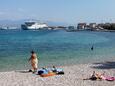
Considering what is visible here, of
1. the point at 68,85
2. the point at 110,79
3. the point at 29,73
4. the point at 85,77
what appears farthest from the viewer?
the point at 29,73

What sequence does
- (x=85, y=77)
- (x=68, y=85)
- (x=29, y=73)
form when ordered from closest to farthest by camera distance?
(x=68, y=85)
(x=85, y=77)
(x=29, y=73)

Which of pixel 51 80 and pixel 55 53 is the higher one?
pixel 51 80

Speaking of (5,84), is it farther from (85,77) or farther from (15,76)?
(85,77)

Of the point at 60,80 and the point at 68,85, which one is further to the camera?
the point at 60,80

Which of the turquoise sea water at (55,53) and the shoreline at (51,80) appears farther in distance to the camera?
the turquoise sea water at (55,53)

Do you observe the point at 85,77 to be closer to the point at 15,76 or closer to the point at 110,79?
the point at 110,79

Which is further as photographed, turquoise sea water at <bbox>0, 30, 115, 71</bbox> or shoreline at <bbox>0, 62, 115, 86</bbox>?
turquoise sea water at <bbox>0, 30, 115, 71</bbox>

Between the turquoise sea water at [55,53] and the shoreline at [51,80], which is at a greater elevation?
the shoreline at [51,80]

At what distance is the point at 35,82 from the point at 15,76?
3230mm

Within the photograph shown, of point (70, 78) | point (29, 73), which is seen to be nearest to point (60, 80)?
point (70, 78)

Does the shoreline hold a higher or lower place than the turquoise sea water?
higher

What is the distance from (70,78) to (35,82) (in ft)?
8.74

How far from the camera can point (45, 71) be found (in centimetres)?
2388

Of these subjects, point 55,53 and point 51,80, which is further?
point 55,53
